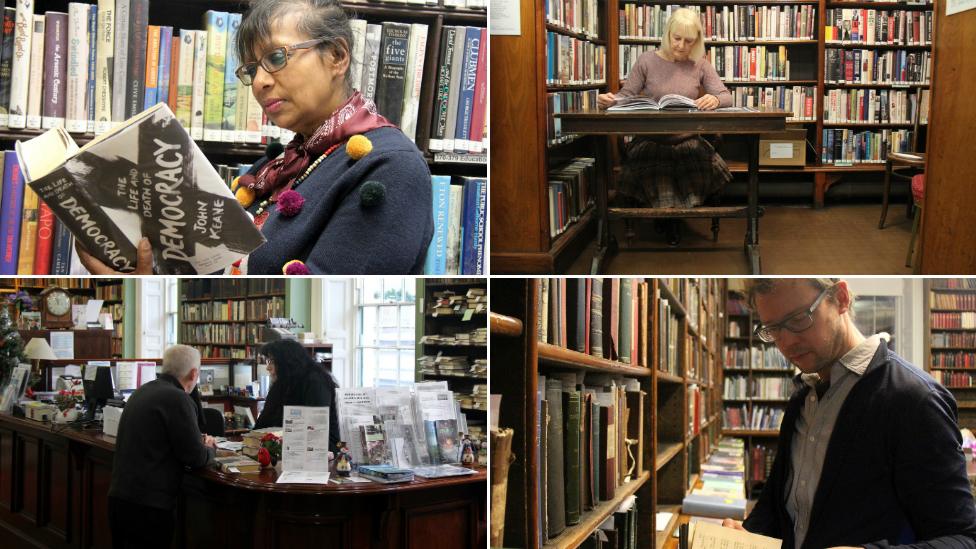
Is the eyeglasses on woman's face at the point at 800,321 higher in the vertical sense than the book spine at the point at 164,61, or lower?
lower

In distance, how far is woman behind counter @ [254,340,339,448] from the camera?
5.58ft

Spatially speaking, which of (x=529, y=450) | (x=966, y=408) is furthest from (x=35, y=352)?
(x=966, y=408)

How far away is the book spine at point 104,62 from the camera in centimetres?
181

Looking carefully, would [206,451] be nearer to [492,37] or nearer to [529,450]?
[529,450]

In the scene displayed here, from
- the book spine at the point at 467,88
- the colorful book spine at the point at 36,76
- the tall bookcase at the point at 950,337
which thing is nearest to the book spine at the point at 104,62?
the colorful book spine at the point at 36,76

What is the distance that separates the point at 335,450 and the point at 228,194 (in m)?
0.79

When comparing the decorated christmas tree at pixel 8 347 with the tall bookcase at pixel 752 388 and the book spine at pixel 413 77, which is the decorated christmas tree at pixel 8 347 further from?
the tall bookcase at pixel 752 388

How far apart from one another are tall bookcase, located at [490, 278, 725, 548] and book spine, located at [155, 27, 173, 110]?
3.16ft

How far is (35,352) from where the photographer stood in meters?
1.69

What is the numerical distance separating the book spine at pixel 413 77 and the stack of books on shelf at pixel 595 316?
58cm

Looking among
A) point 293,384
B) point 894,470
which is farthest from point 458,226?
point 894,470

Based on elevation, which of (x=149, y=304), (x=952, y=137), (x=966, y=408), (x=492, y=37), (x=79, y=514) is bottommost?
(x=966, y=408)

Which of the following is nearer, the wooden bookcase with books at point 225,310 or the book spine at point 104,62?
the wooden bookcase with books at point 225,310

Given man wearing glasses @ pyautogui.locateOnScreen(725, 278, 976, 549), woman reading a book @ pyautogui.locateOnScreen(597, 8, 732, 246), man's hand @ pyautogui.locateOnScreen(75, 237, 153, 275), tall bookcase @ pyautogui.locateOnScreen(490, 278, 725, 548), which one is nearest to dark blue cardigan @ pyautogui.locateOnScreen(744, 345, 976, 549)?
man wearing glasses @ pyautogui.locateOnScreen(725, 278, 976, 549)
